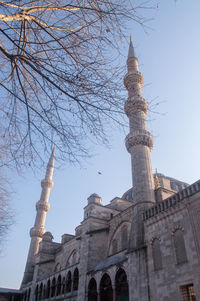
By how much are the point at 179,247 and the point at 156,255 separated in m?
1.71

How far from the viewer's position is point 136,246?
13359 mm

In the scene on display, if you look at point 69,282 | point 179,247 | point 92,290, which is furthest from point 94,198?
point 179,247

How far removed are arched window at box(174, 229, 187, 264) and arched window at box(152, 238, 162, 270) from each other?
1.25 m

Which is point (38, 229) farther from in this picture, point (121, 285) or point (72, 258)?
point (121, 285)

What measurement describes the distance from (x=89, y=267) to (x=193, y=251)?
11.4m

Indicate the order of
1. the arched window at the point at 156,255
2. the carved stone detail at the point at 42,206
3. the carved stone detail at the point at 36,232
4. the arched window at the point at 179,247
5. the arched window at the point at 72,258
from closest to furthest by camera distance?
the arched window at the point at 179,247
the arched window at the point at 156,255
the arched window at the point at 72,258
the carved stone detail at the point at 36,232
the carved stone detail at the point at 42,206

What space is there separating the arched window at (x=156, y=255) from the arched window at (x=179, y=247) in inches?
49.4

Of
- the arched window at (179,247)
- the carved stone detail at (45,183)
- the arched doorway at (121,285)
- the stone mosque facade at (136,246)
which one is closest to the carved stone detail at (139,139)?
the stone mosque facade at (136,246)

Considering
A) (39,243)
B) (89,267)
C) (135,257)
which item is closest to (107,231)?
(89,267)

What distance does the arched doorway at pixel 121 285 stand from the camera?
49.4 ft

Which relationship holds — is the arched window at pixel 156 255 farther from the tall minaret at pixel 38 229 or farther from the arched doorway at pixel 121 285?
the tall minaret at pixel 38 229

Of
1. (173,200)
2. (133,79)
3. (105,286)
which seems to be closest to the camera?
(173,200)

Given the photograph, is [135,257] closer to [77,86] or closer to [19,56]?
→ [77,86]

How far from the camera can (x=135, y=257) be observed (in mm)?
12883
